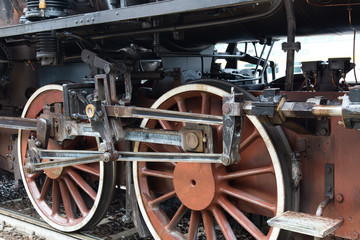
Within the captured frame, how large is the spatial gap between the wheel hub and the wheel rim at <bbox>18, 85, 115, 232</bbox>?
2.44 feet

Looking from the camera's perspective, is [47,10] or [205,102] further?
[47,10]

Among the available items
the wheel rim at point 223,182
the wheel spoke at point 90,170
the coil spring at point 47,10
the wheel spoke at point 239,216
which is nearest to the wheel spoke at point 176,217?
the wheel rim at point 223,182

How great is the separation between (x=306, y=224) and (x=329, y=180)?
0.47 meters

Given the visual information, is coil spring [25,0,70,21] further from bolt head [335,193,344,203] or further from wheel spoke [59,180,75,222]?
bolt head [335,193,344,203]

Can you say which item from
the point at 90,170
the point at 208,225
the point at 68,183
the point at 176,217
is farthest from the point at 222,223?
the point at 68,183

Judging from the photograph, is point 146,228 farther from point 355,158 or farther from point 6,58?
point 6,58

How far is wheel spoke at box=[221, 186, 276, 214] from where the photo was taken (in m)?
2.81

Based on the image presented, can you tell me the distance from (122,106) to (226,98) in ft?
3.09

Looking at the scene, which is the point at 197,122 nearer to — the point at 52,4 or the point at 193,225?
the point at 193,225

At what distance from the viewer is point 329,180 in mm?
2637

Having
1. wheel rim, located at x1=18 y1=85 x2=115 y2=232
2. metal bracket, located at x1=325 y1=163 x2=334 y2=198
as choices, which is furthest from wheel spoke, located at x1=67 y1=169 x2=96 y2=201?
metal bracket, located at x1=325 y1=163 x2=334 y2=198

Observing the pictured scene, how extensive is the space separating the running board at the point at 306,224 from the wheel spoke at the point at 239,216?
0.44 metres

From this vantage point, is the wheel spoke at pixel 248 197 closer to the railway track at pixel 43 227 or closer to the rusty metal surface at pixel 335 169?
the rusty metal surface at pixel 335 169

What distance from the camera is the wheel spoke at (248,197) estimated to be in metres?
2.81
